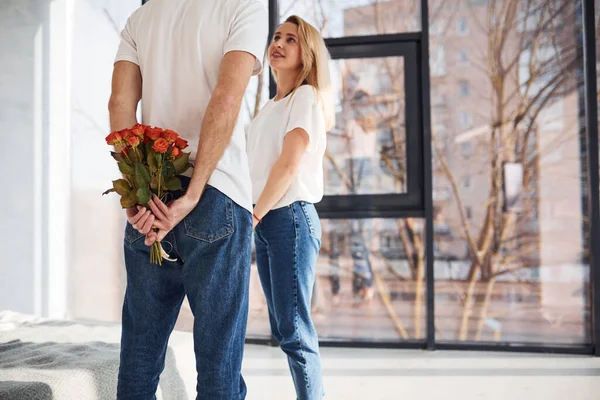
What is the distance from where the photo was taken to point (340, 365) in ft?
10.1

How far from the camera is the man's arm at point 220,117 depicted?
3.74ft

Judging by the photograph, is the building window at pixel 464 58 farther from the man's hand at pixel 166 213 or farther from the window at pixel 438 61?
the man's hand at pixel 166 213

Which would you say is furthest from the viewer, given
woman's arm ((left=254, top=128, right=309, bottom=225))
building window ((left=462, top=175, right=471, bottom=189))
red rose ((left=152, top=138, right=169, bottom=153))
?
building window ((left=462, top=175, right=471, bottom=189))

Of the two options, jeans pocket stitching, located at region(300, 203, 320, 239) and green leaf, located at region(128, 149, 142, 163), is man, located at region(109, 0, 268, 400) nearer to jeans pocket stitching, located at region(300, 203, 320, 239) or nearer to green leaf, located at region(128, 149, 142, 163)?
green leaf, located at region(128, 149, 142, 163)

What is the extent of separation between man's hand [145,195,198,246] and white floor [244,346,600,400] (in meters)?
1.63

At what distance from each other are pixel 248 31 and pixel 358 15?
252 cm

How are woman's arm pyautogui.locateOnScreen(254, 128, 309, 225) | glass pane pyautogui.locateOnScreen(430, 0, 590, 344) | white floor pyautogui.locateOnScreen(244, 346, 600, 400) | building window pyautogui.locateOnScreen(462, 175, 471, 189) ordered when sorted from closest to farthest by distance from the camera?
woman's arm pyautogui.locateOnScreen(254, 128, 309, 225) < white floor pyautogui.locateOnScreen(244, 346, 600, 400) < glass pane pyautogui.locateOnScreen(430, 0, 590, 344) < building window pyautogui.locateOnScreen(462, 175, 471, 189)

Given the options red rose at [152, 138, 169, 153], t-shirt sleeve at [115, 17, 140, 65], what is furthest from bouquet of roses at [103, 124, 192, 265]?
t-shirt sleeve at [115, 17, 140, 65]

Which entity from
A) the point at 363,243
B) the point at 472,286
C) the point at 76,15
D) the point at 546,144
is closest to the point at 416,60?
the point at 546,144

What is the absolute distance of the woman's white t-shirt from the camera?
1.78 meters

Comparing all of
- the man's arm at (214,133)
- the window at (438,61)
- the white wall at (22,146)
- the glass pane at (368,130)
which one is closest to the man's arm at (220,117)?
the man's arm at (214,133)

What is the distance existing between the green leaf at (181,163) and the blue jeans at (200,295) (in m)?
0.07

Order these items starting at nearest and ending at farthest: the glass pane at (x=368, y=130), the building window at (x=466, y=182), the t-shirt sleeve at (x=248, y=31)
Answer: the t-shirt sleeve at (x=248, y=31) < the building window at (x=466, y=182) < the glass pane at (x=368, y=130)

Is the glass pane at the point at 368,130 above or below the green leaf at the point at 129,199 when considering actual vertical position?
above
